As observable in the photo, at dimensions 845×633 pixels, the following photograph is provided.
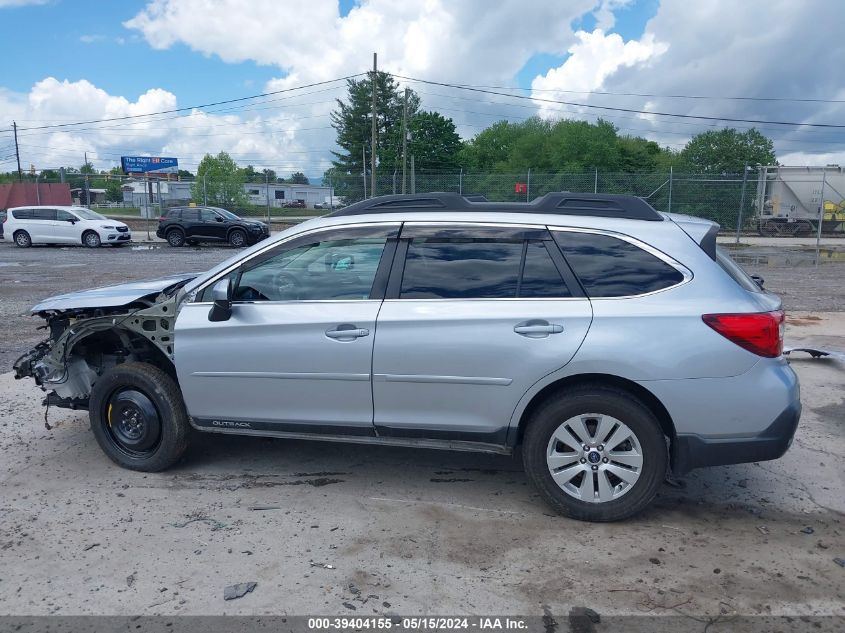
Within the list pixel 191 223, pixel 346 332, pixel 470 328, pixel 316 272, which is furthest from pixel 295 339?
pixel 191 223

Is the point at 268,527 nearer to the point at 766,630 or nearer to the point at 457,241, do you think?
the point at 457,241

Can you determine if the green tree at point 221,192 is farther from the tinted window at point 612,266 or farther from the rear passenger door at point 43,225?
the tinted window at point 612,266

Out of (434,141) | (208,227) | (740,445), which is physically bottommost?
(740,445)

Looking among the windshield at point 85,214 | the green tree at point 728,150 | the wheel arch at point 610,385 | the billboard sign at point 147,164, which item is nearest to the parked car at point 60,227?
the windshield at point 85,214

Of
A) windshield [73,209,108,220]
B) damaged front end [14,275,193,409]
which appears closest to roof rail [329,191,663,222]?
damaged front end [14,275,193,409]

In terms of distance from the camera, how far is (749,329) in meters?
3.67

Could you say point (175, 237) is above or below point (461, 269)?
below

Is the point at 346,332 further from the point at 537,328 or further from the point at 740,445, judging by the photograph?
the point at 740,445

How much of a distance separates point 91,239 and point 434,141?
35254 millimetres

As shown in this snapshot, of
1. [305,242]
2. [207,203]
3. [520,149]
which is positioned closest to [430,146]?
[520,149]

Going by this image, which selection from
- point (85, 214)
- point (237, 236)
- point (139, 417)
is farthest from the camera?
point (85, 214)

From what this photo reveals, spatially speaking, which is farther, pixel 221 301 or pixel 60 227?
pixel 60 227

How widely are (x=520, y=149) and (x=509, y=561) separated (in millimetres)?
42278

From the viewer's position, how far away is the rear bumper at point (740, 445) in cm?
372
